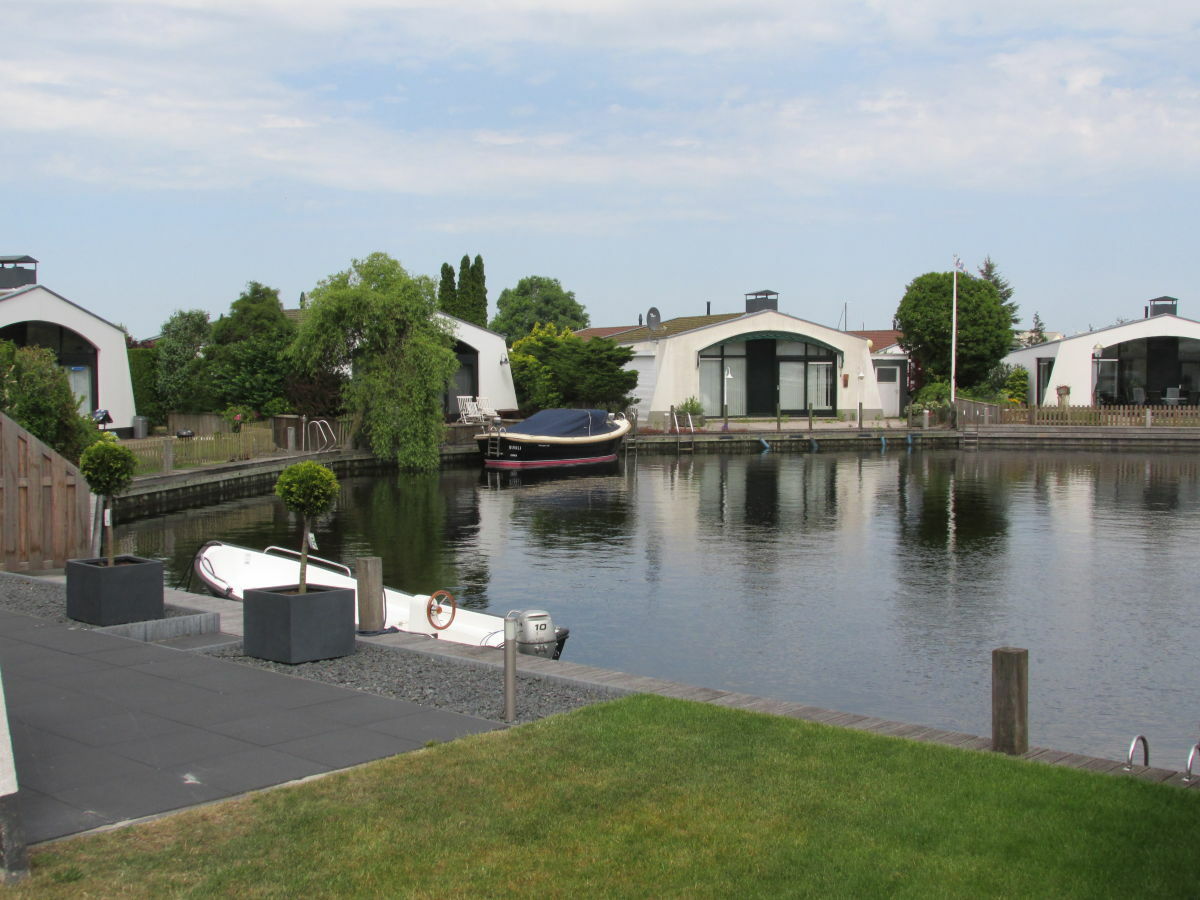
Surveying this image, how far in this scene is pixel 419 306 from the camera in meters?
38.9

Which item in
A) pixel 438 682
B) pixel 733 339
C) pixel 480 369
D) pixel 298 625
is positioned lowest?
pixel 438 682

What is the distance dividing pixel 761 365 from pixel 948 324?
33.8 feet

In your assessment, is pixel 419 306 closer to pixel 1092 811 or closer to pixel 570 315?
pixel 1092 811

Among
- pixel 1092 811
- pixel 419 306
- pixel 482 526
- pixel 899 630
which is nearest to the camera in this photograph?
pixel 1092 811

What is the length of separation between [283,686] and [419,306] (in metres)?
31.0

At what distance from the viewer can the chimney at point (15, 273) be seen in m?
39.7

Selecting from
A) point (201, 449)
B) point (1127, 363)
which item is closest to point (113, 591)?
point (201, 449)

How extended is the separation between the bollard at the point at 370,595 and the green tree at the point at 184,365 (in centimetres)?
3403

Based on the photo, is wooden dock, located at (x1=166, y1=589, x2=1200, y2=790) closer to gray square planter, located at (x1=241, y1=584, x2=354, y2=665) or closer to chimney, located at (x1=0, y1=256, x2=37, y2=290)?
gray square planter, located at (x1=241, y1=584, x2=354, y2=665)

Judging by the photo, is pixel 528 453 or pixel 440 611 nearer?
pixel 440 611

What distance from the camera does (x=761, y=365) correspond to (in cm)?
5694

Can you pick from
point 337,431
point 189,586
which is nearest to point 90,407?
point 337,431

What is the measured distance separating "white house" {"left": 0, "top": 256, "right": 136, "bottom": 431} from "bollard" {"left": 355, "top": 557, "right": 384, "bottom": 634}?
97.5 ft

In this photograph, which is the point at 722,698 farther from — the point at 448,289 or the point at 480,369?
the point at 448,289
